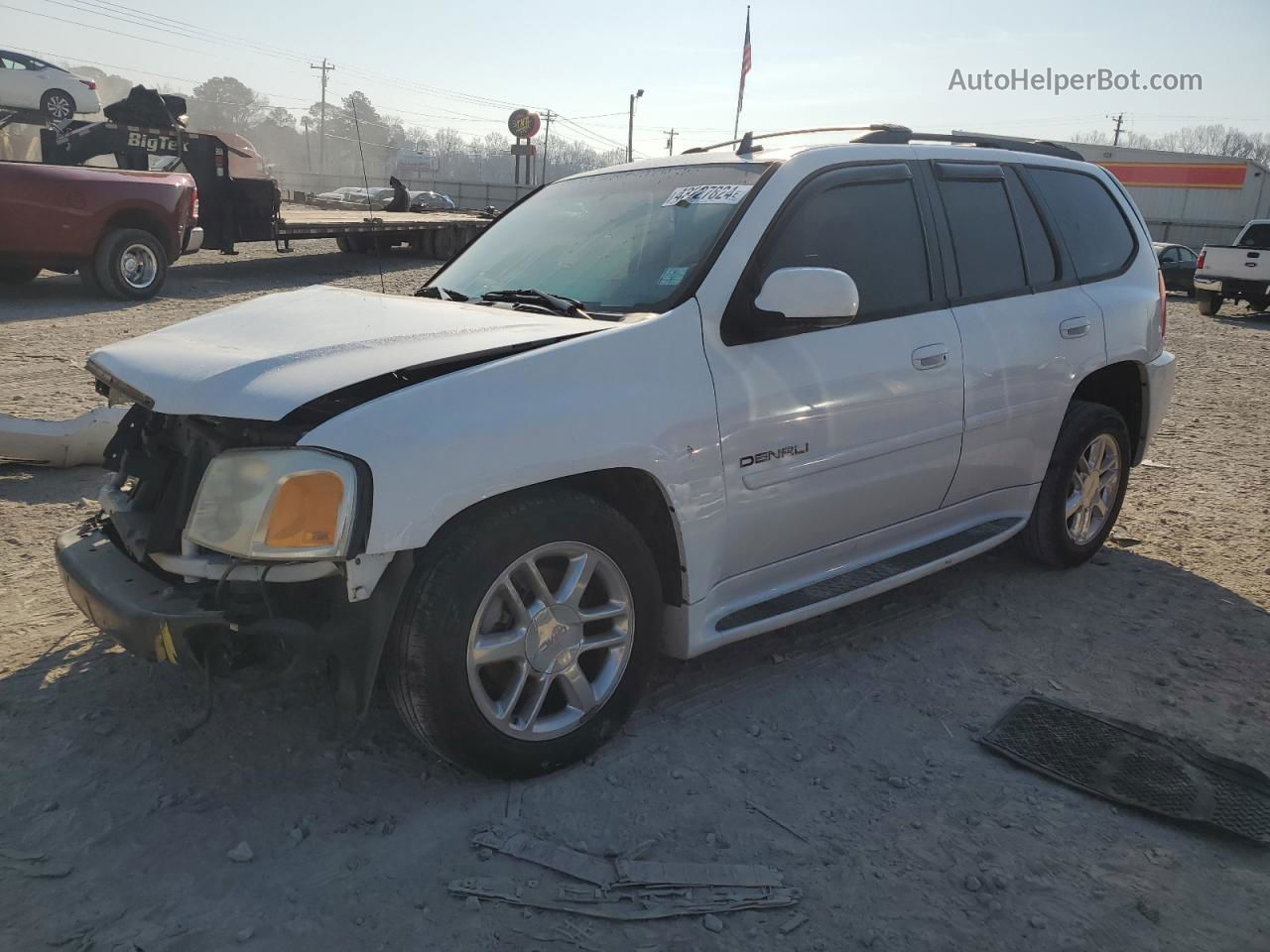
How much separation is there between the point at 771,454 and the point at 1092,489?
93.9 inches

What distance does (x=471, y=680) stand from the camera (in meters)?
2.68

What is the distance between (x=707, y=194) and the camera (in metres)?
3.54

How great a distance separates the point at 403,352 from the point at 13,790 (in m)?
1.62

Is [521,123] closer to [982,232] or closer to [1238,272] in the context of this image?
[1238,272]

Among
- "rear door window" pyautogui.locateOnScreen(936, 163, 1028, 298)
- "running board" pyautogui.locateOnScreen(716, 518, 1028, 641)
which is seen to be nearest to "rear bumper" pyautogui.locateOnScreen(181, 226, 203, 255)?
"rear door window" pyautogui.locateOnScreen(936, 163, 1028, 298)

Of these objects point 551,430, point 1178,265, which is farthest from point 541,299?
point 1178,265

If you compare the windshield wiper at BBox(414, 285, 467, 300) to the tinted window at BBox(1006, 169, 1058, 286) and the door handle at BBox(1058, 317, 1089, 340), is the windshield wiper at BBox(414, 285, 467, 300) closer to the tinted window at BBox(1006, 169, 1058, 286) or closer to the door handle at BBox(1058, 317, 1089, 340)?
the tinted window at BBox(1006, 169, 1058, 286)

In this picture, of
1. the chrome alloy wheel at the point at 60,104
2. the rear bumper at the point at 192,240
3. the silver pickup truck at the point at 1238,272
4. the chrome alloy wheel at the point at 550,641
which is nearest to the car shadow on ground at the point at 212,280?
the rear bumper at the point at 192,240

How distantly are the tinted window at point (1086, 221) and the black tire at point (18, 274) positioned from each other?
1204cm

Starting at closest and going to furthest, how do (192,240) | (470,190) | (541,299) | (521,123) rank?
(541,299), (192,240), (521,123), (470,190)

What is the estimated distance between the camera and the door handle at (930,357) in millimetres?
3676

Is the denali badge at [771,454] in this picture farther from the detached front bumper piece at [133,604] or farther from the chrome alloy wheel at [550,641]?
the detached front bumper piece at [133,604]

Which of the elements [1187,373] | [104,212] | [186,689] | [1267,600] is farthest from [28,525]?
[1187,373]

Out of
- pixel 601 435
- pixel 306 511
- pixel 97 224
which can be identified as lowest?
pixel 306 511
